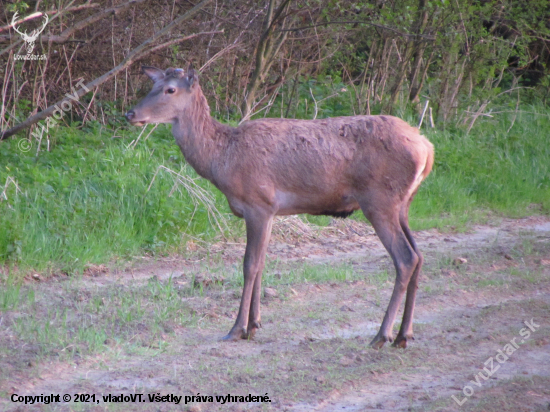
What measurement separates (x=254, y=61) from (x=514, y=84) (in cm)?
612

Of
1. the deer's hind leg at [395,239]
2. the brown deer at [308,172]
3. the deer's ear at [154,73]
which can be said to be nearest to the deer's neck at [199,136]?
the brown deer at [308,172]

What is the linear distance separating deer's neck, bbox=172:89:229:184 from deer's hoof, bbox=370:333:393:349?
1972 millimetres

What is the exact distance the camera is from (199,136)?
21.0ft

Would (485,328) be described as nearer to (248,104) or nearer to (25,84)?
(248,104)

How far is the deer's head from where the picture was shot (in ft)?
20.6

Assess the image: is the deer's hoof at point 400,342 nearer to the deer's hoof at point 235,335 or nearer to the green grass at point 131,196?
the deer's hoof at point 235,335

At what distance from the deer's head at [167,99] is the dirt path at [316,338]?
1.63m

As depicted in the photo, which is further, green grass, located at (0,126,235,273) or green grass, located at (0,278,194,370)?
green grass, located at (0,126,235,273)

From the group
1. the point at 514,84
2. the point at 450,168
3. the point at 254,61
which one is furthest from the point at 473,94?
the point at 254,61

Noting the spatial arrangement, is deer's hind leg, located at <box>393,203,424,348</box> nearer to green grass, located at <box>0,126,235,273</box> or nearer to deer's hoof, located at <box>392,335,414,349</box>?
deer's hoof, located at <box>392,335,414,349</box>

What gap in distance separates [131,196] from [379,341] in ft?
13.9

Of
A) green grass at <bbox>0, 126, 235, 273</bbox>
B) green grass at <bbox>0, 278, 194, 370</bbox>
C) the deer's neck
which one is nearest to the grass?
green grass at <bbox>0, 278, 194, 370</bbox>

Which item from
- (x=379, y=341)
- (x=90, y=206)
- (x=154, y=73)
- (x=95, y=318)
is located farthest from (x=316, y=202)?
(x=90, y=206)

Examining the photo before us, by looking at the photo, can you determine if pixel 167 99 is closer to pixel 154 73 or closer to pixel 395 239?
pixel 154 73
